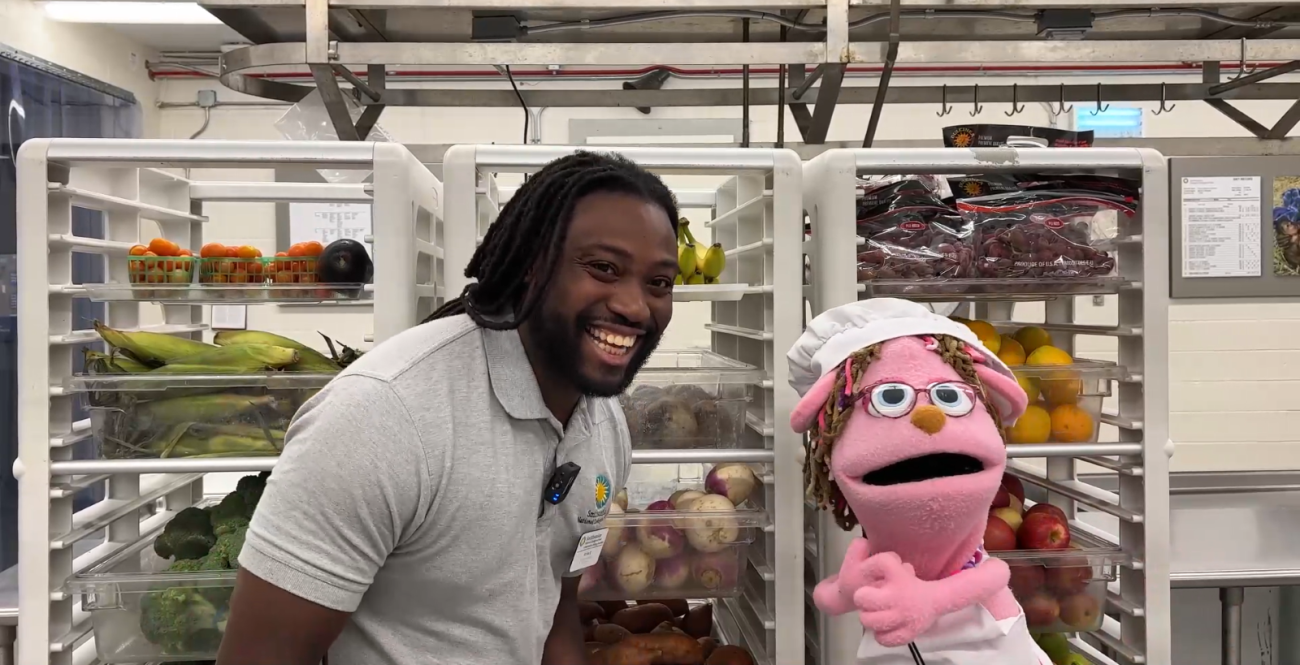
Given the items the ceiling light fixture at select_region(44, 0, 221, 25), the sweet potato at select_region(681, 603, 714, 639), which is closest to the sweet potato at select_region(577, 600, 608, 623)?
the sweet potato at select_region(681, 603, 714, 639)

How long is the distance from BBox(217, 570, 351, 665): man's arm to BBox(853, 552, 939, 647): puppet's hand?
0.85 metres

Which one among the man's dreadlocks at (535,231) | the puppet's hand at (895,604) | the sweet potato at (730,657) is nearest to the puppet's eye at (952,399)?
the puppet's hand at (895,604)

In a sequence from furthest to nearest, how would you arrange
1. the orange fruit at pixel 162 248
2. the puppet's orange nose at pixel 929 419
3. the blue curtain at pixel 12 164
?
the blue curtain at pixel 12 164 < the orange fruit at pixel 162 248 < the puppet's orange nose at pixel 929 419

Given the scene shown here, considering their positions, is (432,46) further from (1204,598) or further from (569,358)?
(1204,598)

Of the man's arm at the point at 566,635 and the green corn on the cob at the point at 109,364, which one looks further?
the green corn on the cob at the point at 109,364

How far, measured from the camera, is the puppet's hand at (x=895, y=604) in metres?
1.42

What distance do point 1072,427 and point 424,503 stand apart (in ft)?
5.00

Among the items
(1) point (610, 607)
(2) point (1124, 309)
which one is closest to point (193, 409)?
(1) point (610, 607)

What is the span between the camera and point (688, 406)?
1.97 metres

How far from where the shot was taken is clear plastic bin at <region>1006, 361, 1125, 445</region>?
6.54 feet

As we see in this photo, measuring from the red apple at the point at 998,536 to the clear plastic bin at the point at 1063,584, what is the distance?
3cm

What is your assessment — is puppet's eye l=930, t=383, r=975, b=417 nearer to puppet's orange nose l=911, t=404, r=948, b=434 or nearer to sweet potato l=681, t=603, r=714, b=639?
puppet's orange nose l=911, t=404, r=948, b=434

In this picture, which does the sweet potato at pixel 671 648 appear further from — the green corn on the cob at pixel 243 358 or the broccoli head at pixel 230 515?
the green corn on the cob at pixel 243 358

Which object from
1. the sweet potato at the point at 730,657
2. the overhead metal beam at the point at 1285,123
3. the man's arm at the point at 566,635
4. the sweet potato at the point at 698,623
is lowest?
the sweet potato at the point at 698,623
